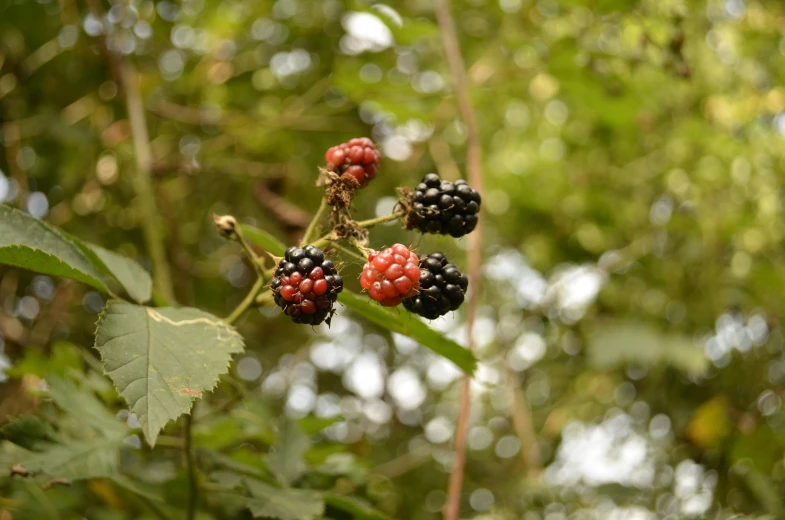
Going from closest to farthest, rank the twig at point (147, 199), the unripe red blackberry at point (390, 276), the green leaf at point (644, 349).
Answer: the unripe red blackberry at point (390, 276) < the twig at point (147, 199) < the green leaf at point (644, 349)

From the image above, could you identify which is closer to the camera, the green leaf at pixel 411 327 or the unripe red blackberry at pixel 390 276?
the unripe red blackberry at pixel 390 276

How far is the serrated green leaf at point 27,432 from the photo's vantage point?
1239 mm

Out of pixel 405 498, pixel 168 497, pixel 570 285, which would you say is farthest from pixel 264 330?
pixel 168 497

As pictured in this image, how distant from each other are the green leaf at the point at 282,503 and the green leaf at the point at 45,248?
0.45 meters

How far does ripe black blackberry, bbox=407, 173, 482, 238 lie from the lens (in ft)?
3.70

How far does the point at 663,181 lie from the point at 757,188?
0.41 meters

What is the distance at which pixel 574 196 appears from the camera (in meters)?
3.06

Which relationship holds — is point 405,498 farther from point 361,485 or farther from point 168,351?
point 168,351

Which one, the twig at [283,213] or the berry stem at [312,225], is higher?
the twig at [283,213]

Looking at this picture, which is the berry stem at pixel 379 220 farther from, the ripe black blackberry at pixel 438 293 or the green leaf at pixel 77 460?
the green leaf at pixel 77 460

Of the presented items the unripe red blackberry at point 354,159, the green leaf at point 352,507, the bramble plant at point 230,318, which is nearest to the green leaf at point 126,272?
the bramble plant at point 230,318

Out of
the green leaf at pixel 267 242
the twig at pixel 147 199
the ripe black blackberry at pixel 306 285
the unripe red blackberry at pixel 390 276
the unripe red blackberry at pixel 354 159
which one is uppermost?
the twig at pixel 147 199

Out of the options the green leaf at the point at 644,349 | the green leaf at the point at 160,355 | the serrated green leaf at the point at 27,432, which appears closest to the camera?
the green leaf at the point at 160,355

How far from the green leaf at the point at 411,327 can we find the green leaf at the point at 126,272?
1.10ft
